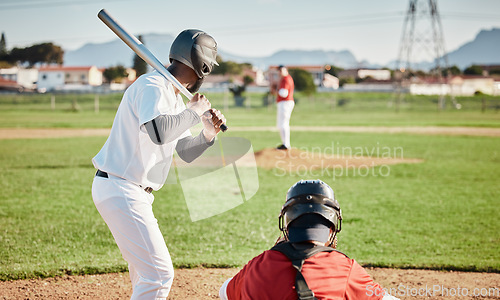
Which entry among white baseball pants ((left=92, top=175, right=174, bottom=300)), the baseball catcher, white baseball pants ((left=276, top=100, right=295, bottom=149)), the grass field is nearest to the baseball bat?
white baseball pants ((left=92, top=175, right=174, bottom=300))

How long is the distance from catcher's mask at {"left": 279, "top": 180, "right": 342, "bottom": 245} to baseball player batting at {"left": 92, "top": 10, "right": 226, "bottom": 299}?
3.75ft

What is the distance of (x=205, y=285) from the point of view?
551 centimetres

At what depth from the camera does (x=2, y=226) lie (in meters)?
7.92

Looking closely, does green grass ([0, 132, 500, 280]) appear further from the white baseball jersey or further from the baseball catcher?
the baseball catcher

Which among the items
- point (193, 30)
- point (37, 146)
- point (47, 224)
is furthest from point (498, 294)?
point (37, 146)

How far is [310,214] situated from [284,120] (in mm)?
12935

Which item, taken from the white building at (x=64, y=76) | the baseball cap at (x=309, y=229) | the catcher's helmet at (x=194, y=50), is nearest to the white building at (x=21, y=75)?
the white building at (x=64, y=76)

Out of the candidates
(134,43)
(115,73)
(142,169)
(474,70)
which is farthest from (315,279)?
(474,70)

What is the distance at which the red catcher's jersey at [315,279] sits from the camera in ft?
7.98

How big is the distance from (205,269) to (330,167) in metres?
8.23

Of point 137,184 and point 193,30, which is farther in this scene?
point 193,30

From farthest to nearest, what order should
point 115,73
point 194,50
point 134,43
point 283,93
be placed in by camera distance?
1. point 115,73
2. point 283,93
3. point 134,43
4. point 194,50

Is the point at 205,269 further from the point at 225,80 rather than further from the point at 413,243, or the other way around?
the point at 225,80

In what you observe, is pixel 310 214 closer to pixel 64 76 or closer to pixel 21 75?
pixel 21 75
